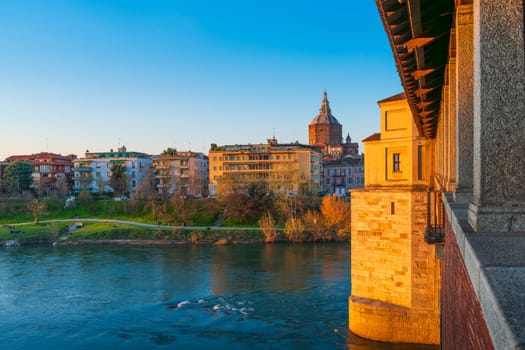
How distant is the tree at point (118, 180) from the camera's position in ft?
224

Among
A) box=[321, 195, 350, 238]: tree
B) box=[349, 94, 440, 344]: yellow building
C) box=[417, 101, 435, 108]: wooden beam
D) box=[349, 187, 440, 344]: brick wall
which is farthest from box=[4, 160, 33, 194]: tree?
box=[417, 101, 435, 108]: wooden beam

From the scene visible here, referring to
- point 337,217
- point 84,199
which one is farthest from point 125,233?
point 337,217

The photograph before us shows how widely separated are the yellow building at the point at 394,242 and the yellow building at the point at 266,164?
43.5 meters

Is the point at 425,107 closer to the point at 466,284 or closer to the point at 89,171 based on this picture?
the point at 466,284

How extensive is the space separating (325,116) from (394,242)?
93.2 metres

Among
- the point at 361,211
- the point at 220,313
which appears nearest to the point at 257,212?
the point at 220,313

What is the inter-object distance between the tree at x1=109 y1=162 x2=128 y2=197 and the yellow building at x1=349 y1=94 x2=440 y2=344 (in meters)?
55.5

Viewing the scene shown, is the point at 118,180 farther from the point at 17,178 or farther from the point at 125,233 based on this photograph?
the point at 125,233

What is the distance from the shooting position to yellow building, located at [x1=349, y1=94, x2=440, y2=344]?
52.5 ft

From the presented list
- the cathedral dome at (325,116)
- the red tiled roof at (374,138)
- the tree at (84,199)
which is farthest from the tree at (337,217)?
the cathedral dome at (325,116)

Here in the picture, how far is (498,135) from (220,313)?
20.0m

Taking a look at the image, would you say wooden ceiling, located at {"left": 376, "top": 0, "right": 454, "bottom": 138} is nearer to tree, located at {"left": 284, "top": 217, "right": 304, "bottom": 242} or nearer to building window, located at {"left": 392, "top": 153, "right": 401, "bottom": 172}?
building window, located at {"left": 392, "top": 153, "right": 401, "bottom": 172}

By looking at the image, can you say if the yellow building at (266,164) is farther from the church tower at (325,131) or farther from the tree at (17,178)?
the church tower at (325,131)

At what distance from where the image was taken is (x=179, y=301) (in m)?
23.8
